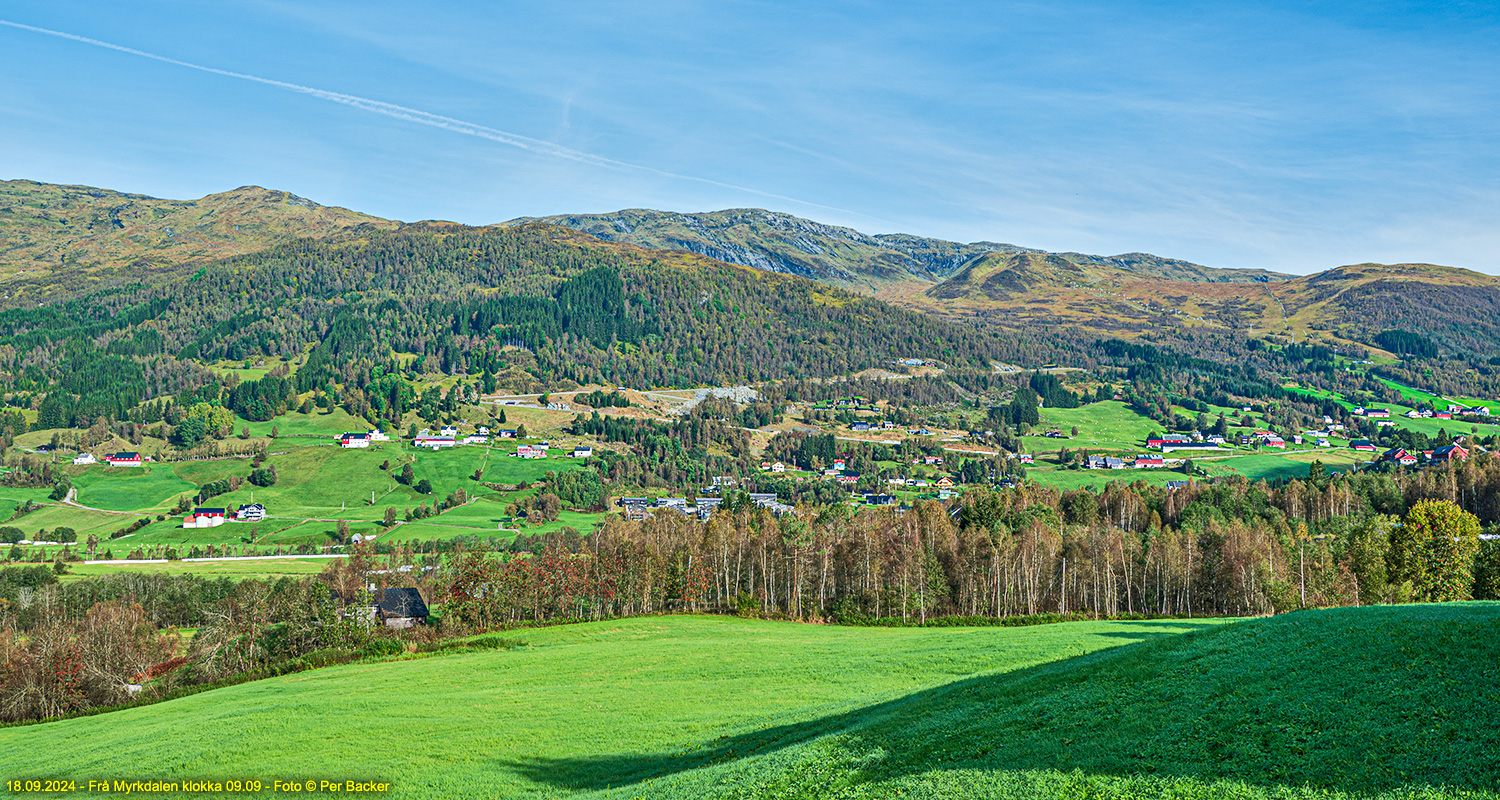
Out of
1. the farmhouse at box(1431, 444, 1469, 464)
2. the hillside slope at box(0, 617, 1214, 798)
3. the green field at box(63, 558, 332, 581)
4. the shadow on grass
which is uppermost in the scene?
the farmhouse at box(1431, 444, 1469, 464)

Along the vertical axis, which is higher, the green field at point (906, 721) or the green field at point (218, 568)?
the green field at point (906, 721)

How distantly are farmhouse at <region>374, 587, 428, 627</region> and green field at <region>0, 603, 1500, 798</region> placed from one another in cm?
4423

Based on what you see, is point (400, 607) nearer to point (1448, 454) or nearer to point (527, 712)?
point (527, 712)

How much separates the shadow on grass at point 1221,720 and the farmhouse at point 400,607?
267 ft

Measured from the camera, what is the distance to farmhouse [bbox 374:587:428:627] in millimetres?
104875

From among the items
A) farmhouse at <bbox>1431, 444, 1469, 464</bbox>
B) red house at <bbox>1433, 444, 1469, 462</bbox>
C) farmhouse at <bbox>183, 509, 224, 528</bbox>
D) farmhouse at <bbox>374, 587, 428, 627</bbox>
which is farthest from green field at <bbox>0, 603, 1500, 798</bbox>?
farmhouse at <bbox>183, 509, 224, 528</bbox>

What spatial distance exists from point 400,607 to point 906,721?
310 feet

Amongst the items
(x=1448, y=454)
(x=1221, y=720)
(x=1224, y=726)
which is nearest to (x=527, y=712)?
(x=1221, y=720)

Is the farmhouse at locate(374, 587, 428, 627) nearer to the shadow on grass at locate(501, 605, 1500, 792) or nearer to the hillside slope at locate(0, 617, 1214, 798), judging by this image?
the hillside slope at locate(0, 617, 1214, 798)

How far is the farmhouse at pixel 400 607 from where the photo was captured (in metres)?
105

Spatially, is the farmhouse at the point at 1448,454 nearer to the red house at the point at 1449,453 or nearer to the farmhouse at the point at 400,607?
the red house at the point at 1449,453

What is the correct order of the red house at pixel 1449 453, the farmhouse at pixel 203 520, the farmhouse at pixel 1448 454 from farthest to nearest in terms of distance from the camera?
the farmhouse at pixel 203 520, the farmhouse at pixel 1448 454, the red house at pixel 1449 453

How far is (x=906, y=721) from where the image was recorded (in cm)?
2892

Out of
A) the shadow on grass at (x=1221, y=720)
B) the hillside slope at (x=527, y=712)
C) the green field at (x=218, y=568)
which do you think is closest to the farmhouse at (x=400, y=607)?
the hillside slope at (x=527, y=712)
